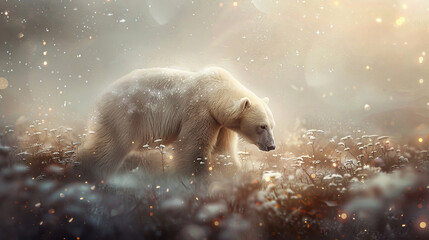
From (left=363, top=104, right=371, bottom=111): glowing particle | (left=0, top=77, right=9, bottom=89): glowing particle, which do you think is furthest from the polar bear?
(left=363, top=104, right=371, bottom=111): glowing particle

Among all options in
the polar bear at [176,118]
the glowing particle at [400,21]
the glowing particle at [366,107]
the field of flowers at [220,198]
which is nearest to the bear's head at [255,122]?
the polar bear at [176,118]

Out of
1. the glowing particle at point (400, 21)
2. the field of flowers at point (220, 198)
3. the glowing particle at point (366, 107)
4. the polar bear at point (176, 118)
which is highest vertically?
the glowing particle at point (400, 21)

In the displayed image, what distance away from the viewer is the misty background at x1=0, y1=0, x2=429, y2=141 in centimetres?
299

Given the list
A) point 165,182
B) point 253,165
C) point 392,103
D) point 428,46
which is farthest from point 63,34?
point 428,46

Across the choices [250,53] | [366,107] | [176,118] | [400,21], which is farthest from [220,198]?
[400,21]

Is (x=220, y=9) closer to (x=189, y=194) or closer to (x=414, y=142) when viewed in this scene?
(x=189, y=194)

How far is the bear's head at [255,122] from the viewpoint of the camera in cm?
288

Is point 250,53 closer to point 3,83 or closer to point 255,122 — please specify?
point 255,122

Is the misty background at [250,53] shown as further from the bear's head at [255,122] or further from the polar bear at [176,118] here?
the bear's head at [255,122]

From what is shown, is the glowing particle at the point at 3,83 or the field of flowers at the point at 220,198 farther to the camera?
the glowing particle at the point at 3,83

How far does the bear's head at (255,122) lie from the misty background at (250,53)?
0.30 metres

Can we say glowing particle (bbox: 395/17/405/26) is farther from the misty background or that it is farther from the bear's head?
the bear's head

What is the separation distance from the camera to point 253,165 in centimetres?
292

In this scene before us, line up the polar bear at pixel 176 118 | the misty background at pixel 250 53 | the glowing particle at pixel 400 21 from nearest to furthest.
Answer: the polar bear at pixel 176 118
the misty background at pixel 250 53
the glowing particle at pixel 400 21
